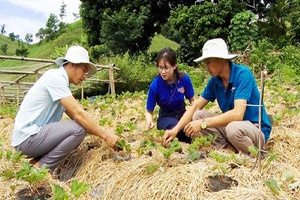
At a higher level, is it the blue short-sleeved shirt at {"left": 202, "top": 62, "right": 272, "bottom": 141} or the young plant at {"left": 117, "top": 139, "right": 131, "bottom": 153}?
the blue short-sleeved shirt at {"left": 202, "top": 62, "right": 272, "bottom": 141}

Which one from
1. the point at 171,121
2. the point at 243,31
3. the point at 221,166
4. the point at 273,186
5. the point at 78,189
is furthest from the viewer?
the point at 243,31

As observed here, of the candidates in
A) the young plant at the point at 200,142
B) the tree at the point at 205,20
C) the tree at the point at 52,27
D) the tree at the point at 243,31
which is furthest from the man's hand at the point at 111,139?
the tree at the point at 52,27

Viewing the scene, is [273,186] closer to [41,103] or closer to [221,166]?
[221,166]

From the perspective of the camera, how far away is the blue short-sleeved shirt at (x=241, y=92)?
310cm

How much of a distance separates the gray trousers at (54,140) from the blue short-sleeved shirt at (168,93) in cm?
99

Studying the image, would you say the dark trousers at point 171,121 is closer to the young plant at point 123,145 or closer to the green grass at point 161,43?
the young plant at point 123,145

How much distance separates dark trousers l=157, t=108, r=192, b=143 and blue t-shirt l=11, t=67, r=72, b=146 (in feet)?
3.86

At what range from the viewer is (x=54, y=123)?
318cm

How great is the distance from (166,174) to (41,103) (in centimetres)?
121

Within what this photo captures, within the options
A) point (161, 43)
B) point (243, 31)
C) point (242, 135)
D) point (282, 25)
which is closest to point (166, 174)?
point (242, 135)

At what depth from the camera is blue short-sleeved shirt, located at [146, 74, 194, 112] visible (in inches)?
155

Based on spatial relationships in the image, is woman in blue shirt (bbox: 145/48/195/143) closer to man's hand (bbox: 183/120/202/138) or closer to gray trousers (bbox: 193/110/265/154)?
man's hand (bbox: 183/120/202/138)

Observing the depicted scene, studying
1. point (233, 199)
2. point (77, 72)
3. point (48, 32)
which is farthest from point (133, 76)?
point (48, 32)

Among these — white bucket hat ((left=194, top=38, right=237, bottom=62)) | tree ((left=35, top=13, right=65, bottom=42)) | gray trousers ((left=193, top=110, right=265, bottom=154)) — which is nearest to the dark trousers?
gray trousers ((left=193, top=110, right=265, bottom=154))
